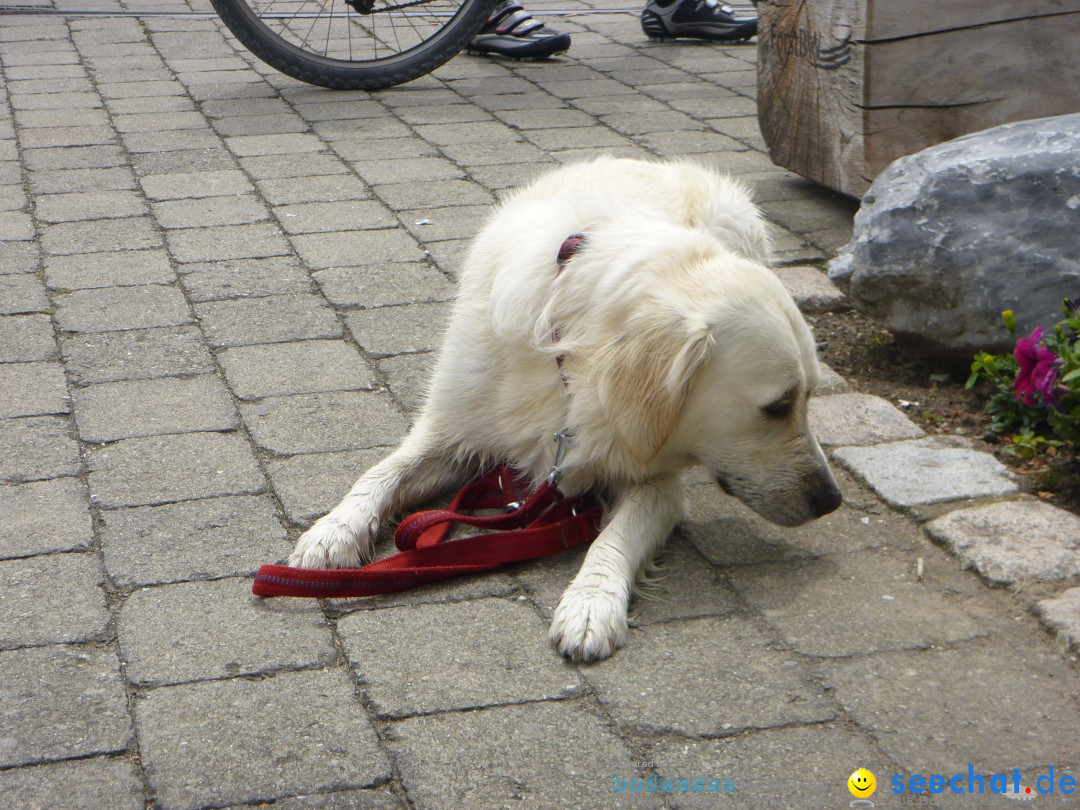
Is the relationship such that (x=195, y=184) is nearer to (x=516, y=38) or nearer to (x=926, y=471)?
(x=516, y=38)

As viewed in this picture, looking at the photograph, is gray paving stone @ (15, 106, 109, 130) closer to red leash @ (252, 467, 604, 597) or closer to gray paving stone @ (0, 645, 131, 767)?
red leash @ (252, 467, 604, 597)

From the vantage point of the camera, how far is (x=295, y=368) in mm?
3900

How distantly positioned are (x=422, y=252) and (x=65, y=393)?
5.31 feet

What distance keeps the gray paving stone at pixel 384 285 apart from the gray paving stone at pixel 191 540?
142 centimetres

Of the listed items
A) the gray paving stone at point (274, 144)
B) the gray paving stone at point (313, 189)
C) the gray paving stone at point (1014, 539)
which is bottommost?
the gray paving stone at point (313, 189)

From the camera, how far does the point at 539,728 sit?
232cm

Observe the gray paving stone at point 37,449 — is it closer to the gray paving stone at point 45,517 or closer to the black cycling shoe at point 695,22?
the gray paving stone at point 45,517

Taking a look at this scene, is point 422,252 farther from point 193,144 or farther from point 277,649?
point 277,649

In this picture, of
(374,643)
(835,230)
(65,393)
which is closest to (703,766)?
(374,643)

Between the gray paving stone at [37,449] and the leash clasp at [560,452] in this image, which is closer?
the leash clasp at [560,452]

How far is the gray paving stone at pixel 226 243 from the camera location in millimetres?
4789

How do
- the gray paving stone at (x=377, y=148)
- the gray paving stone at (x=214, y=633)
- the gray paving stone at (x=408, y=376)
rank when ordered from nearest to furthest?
1. the gray paving stone at (x=214, y=633)
2. the gray paving stone at (x=408, y=376)
3. the gray paving stone at (x=377, y=148)

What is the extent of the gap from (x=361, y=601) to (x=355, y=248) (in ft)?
7.89

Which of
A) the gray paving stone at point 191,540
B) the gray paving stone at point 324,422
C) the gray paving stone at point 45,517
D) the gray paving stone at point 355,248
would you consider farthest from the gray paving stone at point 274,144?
the gray paving stone at point 191,540
